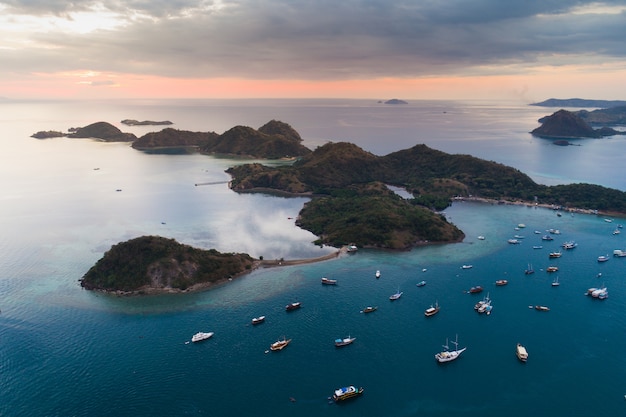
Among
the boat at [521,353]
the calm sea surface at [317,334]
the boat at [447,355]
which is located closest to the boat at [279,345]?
the calm sea surface at [317,334]

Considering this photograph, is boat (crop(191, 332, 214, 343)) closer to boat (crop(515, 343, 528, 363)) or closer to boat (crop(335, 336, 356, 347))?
boat (crop(335, 336, 356, 347))

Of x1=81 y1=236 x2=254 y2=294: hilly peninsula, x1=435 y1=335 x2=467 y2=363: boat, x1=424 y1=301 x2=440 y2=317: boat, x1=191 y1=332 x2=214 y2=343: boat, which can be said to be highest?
x1=81 y1=236 x2=254 y2=294: hilly peninsula

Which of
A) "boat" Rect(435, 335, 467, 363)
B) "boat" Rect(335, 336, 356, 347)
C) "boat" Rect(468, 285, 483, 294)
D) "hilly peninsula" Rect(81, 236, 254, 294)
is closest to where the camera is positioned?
"boat" Rect(435, 335, 467, 363)

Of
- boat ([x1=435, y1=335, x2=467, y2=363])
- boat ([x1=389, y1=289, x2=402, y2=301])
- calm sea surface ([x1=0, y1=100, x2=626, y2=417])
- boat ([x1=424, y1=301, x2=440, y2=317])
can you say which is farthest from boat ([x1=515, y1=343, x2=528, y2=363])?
boat ([x1=389, y1=289, x2=402, y2=301])

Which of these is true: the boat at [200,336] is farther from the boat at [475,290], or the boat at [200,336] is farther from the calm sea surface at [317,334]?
the boat at [475,290]

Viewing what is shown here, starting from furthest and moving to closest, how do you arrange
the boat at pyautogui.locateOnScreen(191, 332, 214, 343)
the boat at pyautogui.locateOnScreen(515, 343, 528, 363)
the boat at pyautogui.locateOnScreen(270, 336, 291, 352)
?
the boat at pyautogui.locateOnScreen(191, 332, 214, 343) < the boat at pyautogui.locateOnScreen(270, 336, 291, 352) < the boat at pyautogui.locateOnScreen(515, 343, 528, 363)

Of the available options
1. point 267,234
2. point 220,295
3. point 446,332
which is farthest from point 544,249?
point 220,295

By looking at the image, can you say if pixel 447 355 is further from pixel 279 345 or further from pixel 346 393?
pixel 279 345

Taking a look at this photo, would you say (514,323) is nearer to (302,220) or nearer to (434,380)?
(434,380)
